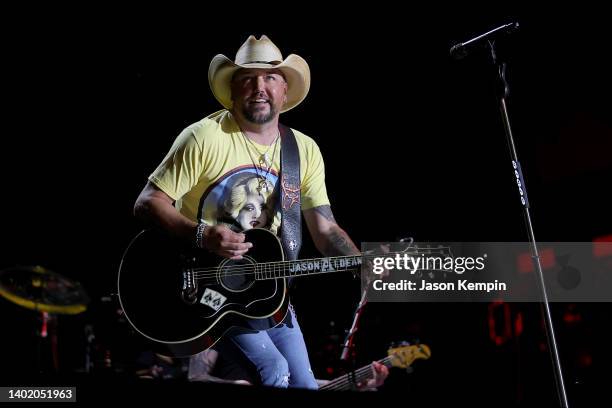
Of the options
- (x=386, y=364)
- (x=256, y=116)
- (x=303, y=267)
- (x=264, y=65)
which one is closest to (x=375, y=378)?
(x=386, y=364)

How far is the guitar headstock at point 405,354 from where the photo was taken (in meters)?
3.83

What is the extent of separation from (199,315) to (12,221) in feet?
11.0

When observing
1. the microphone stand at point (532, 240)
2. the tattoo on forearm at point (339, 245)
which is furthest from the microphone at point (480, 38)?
the tattoo on forearm at point (339, 245)

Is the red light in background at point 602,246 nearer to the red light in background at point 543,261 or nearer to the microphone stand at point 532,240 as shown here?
the red light in background at point 543,261

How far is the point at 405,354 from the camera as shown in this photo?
12.7 ft

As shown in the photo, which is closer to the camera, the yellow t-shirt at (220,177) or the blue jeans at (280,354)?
the blue jeans at (280,354)

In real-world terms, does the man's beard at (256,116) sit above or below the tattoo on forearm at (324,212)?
above

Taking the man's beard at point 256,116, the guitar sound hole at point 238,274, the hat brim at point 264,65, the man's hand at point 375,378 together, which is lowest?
the man's hand at point 375,378

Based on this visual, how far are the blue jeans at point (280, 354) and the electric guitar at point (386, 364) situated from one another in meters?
0.38

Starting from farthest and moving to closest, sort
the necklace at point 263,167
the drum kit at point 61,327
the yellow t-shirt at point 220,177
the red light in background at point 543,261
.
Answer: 1. the red light in background at point 543,261
2. the drum kit at point 61,327
3. the necklace at point 263,167
4. the yellow t-shirt at point 220,177

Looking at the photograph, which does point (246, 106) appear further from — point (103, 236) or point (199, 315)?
point (103, 236)

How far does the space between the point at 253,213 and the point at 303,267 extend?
0.40m

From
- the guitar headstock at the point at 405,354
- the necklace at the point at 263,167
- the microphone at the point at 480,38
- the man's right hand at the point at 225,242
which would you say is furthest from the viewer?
the guitar headstock at the point at 405,354

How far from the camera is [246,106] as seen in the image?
3371 millimetres
